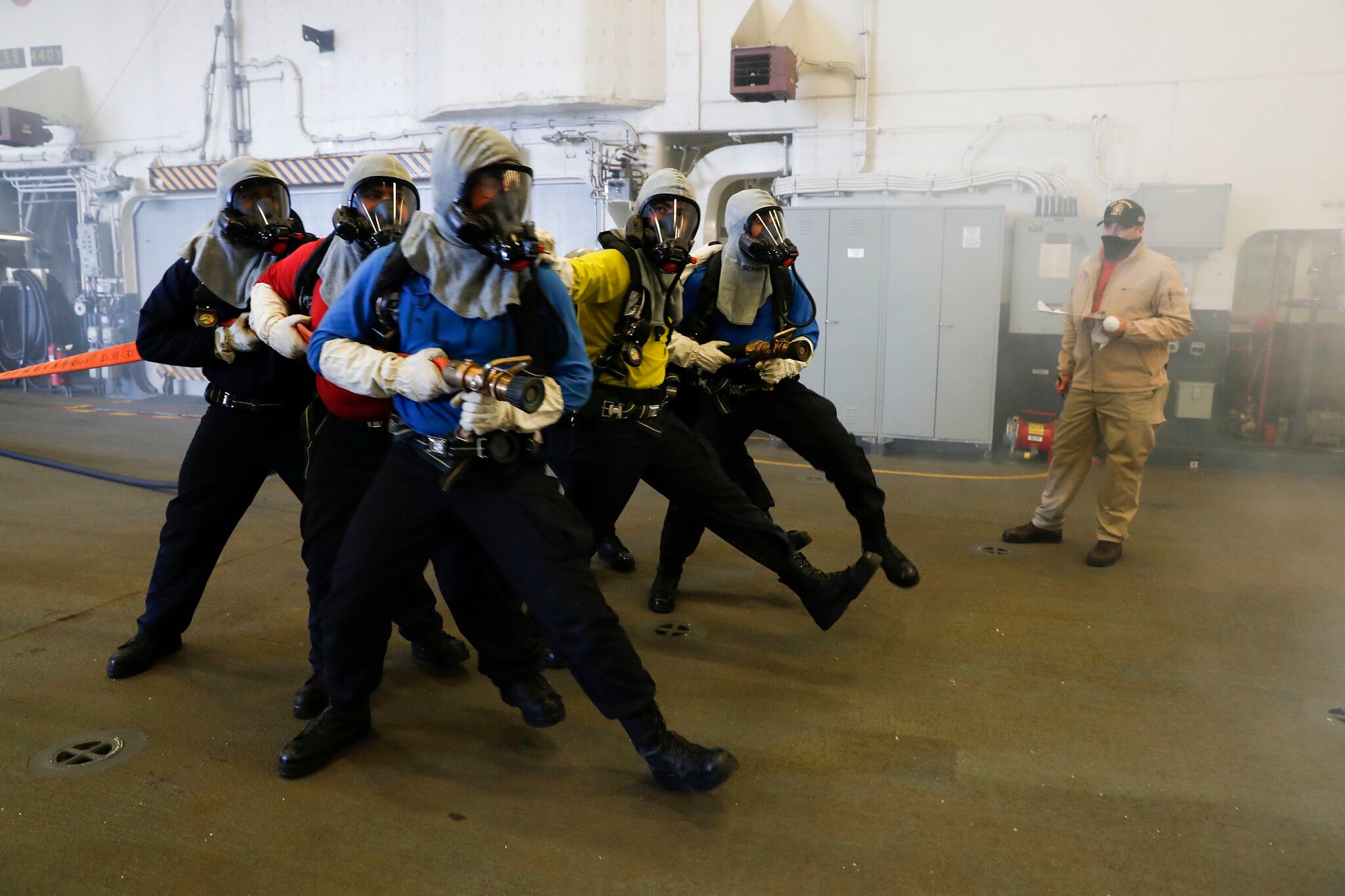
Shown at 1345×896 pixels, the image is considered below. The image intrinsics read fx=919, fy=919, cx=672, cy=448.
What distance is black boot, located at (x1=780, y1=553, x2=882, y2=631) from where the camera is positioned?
342cm

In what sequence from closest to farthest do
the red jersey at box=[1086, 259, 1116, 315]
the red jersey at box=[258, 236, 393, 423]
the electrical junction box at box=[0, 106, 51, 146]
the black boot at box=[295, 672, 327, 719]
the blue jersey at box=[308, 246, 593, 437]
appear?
the blue jersey at box=[308, 246, 593, 437] < the red jersey at box=[258, 236, 393, 423] < the black boot at box=[295, 672, 327, 719] < the red jersey at box=[1086, 259, 1116, 315] < the electrical junction box at box=[0, 106, 51, 146]

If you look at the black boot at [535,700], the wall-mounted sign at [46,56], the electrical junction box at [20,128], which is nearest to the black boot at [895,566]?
the black boot at [535,700]

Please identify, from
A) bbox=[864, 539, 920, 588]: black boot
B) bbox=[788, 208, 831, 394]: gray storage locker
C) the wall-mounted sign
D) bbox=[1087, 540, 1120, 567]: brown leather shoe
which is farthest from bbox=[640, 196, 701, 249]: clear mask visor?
the wall-mounted sign

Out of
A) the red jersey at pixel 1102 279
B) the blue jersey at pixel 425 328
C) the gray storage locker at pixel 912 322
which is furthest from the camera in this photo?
the gray storage locker at pixel 912 322

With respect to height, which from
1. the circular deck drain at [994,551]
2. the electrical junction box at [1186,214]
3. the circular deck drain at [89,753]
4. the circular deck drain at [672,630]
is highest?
the electrical junction box at [1186,214]

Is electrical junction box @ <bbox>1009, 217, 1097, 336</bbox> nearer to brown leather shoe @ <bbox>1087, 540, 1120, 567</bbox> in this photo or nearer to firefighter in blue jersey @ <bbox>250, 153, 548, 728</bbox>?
brown leather shoe @ <bbox>1087, 540, 1120, 567</bbox>

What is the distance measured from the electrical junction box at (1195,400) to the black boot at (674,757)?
6.32m

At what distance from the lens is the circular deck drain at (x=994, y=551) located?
4.90m

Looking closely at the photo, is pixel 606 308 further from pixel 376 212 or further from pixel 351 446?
pixel 351 446

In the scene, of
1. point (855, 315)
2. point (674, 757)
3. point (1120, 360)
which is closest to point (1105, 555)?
point (1120, 360)

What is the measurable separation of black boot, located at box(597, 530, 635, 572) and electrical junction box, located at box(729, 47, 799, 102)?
15.4 feet

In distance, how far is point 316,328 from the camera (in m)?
2.65

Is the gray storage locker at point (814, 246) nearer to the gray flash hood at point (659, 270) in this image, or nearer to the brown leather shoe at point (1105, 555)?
the brown leather shoe at point (1105, 555)

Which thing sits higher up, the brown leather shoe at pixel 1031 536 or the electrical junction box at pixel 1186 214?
the electrical junction box at pixel 1186 214
